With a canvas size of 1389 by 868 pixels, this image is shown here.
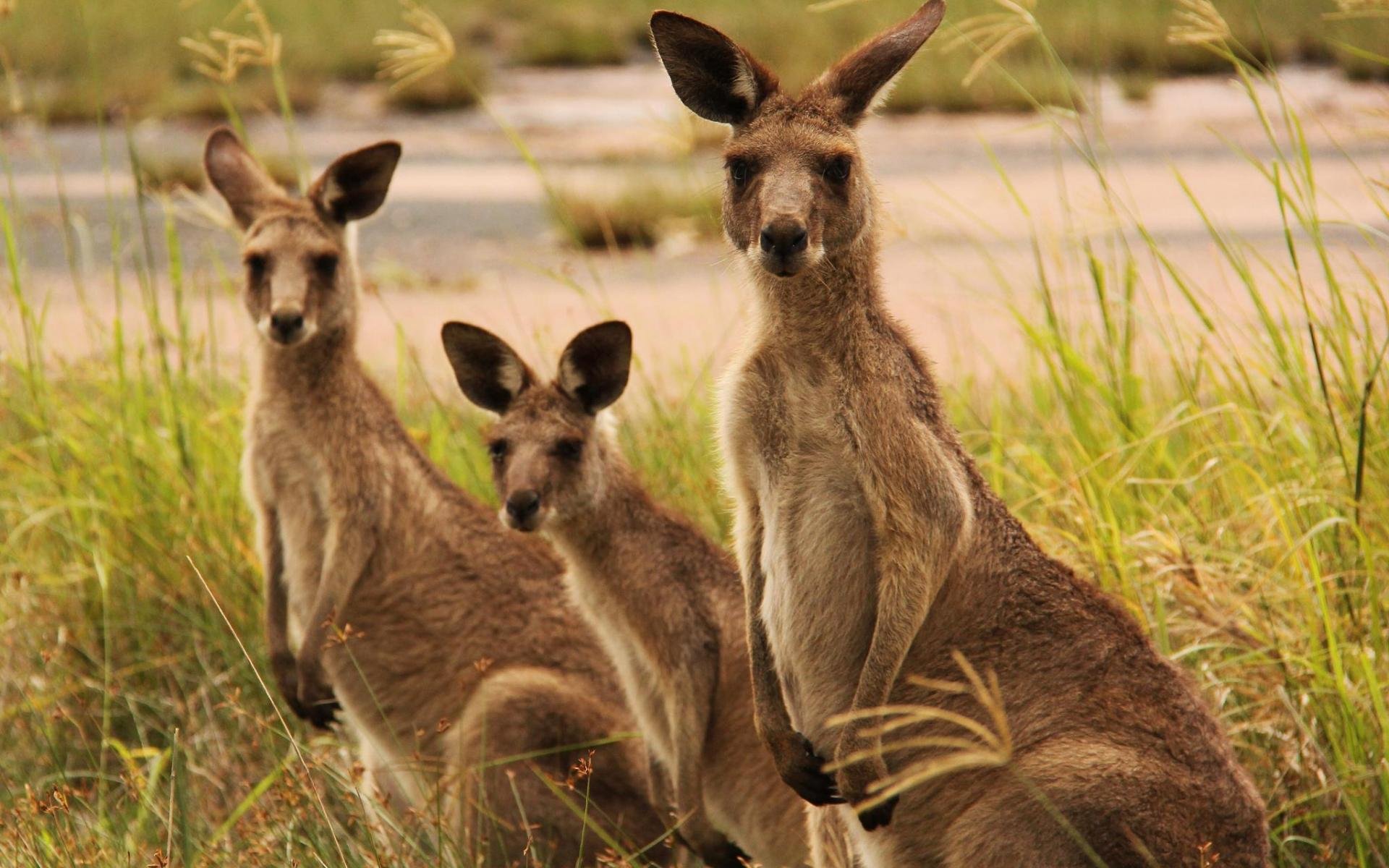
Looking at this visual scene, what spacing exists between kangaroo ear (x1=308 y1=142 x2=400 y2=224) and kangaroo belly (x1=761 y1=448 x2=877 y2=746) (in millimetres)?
2059

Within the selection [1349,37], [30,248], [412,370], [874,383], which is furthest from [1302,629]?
[1349,37]

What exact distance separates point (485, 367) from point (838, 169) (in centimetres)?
145

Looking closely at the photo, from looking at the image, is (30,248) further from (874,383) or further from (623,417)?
(874,383)

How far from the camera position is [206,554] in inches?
216

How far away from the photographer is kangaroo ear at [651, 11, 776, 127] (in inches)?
138

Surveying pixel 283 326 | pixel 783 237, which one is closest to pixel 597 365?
pixel 283 326

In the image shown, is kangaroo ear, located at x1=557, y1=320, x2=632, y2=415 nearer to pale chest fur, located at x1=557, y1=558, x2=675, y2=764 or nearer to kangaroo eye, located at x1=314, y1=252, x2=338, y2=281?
pale chest fur, located at x1=557, y1=558, x2=675, y2=764

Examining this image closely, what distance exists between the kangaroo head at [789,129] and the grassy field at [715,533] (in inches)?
31.4

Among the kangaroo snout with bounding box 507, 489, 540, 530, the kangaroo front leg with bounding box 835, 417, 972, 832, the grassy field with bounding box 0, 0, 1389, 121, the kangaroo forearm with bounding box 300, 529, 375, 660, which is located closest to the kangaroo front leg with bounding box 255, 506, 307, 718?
the kangaroo forearm with bounding box 300, 529, 375, 660

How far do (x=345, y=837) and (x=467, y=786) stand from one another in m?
0.42

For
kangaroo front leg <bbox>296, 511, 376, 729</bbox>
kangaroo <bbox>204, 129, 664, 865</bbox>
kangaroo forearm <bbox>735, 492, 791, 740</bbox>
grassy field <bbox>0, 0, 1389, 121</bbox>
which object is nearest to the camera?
kangaroo forearm <bbox>735, 492, 791, 740</bbox>

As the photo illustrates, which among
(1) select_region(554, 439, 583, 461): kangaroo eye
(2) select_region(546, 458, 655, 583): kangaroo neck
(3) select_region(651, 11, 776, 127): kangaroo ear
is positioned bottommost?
(2) select_region(546, 458, 655, 583): kangaroo neck

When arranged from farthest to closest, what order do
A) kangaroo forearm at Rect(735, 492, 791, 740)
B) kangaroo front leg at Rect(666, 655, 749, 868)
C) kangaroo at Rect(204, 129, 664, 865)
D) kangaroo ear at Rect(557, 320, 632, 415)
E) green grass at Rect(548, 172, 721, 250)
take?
green grass at Rect(548, 172, 721, 250), kangaroo at Rect(204, 129, 664, 865), kangaroo ear at Rect(557, 320, 632, 415), kangaroo front leg at Rect(666, 655, 749, 868), kangaroo forearm at Rect(735, 492, 791, 740)

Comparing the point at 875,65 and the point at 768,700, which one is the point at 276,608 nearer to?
the point at 768,700
